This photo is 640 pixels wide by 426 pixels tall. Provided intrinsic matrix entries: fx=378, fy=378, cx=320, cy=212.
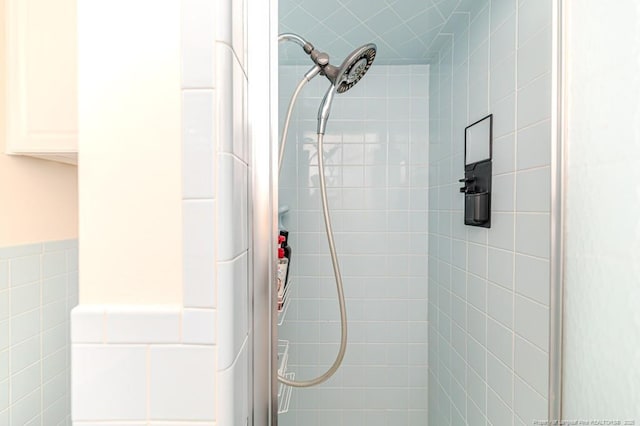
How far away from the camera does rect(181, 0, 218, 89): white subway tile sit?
0.52 m

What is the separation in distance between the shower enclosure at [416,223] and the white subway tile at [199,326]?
772mm

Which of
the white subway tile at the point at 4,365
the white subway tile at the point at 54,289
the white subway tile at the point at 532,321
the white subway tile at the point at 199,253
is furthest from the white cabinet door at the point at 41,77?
the white subway tile at the point at 532,321

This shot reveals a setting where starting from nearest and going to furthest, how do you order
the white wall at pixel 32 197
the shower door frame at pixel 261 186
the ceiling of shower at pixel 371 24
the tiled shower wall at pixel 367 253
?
the shower door frame at pixel 261 186 → the white wall at pixel 32 197 → the ceiling of shower at pixel 371 24 → the tiled shower wall at pixel 367 253

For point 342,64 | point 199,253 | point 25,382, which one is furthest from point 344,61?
point 25,382

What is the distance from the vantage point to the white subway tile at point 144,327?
0.53m

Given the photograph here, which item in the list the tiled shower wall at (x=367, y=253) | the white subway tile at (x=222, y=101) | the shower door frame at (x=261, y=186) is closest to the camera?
the white subway tile at (x=222, y=101)

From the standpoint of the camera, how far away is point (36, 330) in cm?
116

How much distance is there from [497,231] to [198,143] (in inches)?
37.2

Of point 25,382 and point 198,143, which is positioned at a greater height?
point 198,143

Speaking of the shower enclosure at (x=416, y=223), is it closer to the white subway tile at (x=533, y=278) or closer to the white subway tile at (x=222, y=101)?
the white subway tile at (x=533, y=278)

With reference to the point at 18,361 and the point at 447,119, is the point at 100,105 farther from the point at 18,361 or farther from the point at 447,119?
the point at 447,119

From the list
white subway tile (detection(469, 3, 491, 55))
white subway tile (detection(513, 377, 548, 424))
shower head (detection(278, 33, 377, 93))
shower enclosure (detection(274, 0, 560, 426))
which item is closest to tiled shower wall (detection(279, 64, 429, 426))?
shower enclosure (detection(274, 0, 560, 426))

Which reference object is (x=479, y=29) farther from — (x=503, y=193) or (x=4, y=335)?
(x=4, y=335)

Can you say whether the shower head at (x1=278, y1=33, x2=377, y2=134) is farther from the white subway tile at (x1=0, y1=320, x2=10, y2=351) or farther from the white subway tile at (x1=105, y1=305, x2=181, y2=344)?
the white subway tile at (x1=0, y1=320, x2=10, y2=351)
